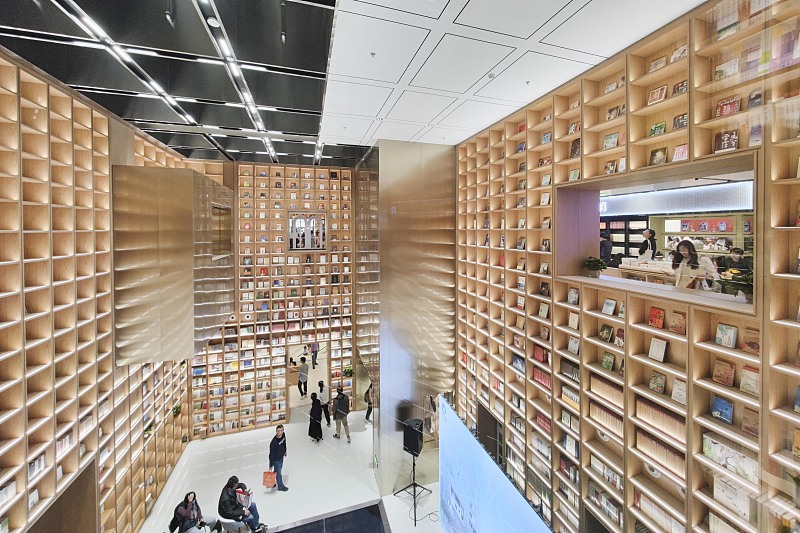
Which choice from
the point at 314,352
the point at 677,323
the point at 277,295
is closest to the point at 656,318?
the point at 677,323

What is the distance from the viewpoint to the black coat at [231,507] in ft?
13.5

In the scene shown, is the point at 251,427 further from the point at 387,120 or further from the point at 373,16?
the point at 373,16

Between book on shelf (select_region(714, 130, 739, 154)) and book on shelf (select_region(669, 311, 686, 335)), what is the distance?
1.09 metres

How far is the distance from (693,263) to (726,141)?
82 cm

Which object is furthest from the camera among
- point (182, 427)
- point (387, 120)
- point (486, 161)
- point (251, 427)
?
point (251, 427)

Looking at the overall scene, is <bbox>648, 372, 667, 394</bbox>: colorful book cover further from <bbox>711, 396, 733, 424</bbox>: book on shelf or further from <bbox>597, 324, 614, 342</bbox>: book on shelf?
<bbox>597, 324, 614, 342</bbox>: book on shelf

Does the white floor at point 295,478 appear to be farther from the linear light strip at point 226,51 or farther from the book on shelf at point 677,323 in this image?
the linear light strip at point 226,51

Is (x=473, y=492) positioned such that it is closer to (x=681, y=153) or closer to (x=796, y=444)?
(x=796, y=444)

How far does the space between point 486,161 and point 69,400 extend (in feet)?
17.1

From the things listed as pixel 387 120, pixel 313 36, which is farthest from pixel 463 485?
pixel 387 120

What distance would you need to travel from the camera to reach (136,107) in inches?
144

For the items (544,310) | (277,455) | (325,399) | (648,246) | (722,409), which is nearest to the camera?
(722,409)

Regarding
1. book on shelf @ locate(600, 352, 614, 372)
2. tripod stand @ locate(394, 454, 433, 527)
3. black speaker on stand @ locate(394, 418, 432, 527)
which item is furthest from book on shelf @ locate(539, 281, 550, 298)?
tripod stand @ locate(394, 454, 433, 527)

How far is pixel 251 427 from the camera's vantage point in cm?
680
